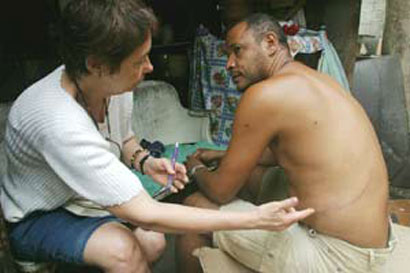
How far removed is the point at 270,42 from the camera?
2.02 m

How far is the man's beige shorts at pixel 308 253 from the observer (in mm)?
1824

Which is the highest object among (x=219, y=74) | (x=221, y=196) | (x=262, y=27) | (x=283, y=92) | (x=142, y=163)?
(x=262, y=27)

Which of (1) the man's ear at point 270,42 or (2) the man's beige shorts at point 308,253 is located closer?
(2) the man's beige shorts at point 308,253

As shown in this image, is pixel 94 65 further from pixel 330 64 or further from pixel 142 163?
pixel 330 64

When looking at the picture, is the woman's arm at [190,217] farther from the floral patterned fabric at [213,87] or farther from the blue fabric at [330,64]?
the blue fabric at [330,64]

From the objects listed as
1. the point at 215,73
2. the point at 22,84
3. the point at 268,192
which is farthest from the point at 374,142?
the point at 22,84

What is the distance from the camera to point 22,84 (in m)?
3.19

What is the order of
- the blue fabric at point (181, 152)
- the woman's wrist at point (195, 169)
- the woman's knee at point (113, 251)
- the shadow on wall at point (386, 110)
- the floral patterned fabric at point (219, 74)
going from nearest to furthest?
1. the woman's knee at point (113, 251)
2. the woman's wrist at point (195, 169)
3. the blue fabric at point (181, 152)
4. the floral patterned fabric at point (219, 74)
5. the shadow on wall at point (386, 110)

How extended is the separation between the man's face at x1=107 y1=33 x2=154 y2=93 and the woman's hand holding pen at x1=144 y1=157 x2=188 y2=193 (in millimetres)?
441

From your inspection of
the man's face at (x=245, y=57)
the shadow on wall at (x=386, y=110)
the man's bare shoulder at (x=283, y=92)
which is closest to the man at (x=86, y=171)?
the man's bare shoulder at (x=283, y=92)

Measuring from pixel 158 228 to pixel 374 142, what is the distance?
105cm

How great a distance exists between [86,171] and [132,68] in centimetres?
41

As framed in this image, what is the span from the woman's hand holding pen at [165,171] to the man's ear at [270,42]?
28.0 inches

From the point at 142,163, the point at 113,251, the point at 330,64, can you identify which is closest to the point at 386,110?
the point at 330,64
